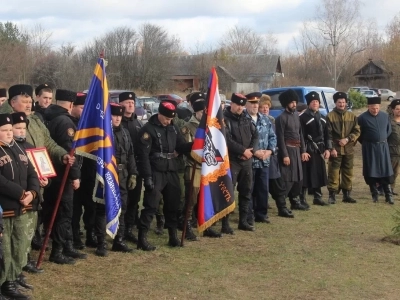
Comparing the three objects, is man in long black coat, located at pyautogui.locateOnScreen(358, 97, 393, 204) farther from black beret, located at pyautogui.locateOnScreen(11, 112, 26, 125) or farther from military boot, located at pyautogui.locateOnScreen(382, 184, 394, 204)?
black beret, located at pyautogui.locateOnScreen(11, 112, 26, 125)

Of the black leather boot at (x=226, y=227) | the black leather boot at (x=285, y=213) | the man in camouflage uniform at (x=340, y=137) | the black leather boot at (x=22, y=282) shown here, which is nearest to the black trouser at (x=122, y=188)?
the black leather boot at (x=22, y=282)

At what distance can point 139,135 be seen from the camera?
7.00m

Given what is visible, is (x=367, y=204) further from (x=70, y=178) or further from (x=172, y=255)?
(x=70, y=178)

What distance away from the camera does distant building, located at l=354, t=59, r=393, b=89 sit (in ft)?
227


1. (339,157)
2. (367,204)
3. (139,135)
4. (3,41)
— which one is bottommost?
(367,204)

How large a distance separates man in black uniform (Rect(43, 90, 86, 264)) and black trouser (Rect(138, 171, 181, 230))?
0.89m

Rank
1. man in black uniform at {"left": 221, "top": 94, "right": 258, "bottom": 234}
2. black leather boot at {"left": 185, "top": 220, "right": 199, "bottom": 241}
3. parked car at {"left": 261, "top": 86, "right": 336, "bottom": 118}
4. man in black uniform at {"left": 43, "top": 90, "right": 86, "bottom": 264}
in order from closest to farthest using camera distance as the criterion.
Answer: man in black uniform at {"left": 43, "top": 90, "right": 86, "bottom": 264} < black leather boot at {"left": 185, "top": 220, "right": 199, "bottom": 241} < man in black uniform at {"left": 221, "top": 94, "right": 258, "bottom": 234} < parked car at {"left": 261, "top": 86, "right": 336, "bottom": 118}

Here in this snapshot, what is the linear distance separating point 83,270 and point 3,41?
4994cm

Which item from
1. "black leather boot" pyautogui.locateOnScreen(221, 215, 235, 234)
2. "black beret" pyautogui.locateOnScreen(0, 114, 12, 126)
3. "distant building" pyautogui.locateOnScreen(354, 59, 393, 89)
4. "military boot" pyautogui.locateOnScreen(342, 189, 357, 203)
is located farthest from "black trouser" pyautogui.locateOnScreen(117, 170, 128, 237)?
"distant building" pyautogui.locateOnScreen(354, 59, 393, 89)

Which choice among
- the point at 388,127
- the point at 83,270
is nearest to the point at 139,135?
the point at 83,270

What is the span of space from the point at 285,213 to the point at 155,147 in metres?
3.12

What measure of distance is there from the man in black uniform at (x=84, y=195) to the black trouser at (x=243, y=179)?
204 centimetres

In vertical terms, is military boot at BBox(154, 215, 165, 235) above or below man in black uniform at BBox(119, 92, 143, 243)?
below

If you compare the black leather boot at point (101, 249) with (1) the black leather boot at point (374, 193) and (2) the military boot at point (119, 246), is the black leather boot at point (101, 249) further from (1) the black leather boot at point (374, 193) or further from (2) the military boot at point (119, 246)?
(1) the black leather boot at point (374, 193)
